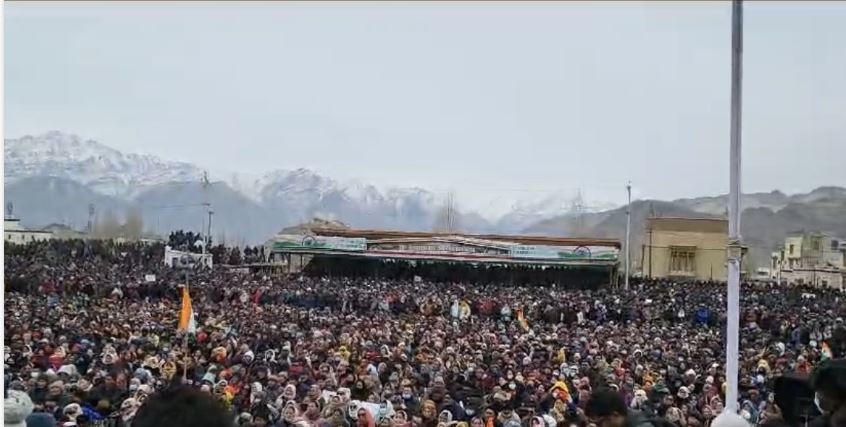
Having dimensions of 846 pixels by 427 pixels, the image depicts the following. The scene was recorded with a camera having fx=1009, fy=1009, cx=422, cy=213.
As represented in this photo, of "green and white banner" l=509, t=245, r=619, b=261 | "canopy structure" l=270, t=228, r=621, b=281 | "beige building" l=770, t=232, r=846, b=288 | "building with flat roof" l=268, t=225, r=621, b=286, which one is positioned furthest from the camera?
"beige building" l=770, t=232, r=846, b=288

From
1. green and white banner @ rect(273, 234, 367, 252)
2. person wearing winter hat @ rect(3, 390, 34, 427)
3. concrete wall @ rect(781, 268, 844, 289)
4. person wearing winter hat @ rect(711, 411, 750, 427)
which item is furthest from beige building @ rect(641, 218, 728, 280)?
person wearing winter hat @ rect(3, 390, 34, 427)

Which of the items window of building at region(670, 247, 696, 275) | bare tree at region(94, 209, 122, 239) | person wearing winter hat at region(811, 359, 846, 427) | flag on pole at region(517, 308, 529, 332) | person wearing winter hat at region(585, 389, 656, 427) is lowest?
flag on pole at region(517, 308, 529, 332)

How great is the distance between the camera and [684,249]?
39.6 meters

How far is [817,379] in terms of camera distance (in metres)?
3.08

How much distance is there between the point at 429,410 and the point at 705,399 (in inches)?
→ 118

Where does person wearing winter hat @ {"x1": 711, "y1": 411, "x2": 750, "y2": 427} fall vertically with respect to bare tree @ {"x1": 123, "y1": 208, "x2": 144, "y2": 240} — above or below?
below

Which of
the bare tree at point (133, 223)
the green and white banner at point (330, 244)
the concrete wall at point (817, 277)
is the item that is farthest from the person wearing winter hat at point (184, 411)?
the bare tree at point (133, 223)

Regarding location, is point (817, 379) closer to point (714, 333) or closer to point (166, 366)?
point (166, 366)

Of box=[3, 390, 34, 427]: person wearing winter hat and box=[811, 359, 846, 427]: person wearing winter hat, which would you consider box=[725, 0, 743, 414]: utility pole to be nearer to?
box=[811, 359, 846, 427]: person wearing winter hat

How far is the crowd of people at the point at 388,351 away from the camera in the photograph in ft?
26.2

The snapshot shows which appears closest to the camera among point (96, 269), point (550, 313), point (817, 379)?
point (817, 379)

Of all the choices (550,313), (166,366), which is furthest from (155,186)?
(166,366)

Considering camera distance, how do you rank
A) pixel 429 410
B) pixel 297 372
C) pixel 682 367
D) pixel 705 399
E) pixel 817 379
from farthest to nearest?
1. pixel 682 367
2. pixel 297 372
3. pixel 705 399
4. pixel 429 410
5. pixel 817 379

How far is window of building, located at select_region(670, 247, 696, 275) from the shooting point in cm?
3938
